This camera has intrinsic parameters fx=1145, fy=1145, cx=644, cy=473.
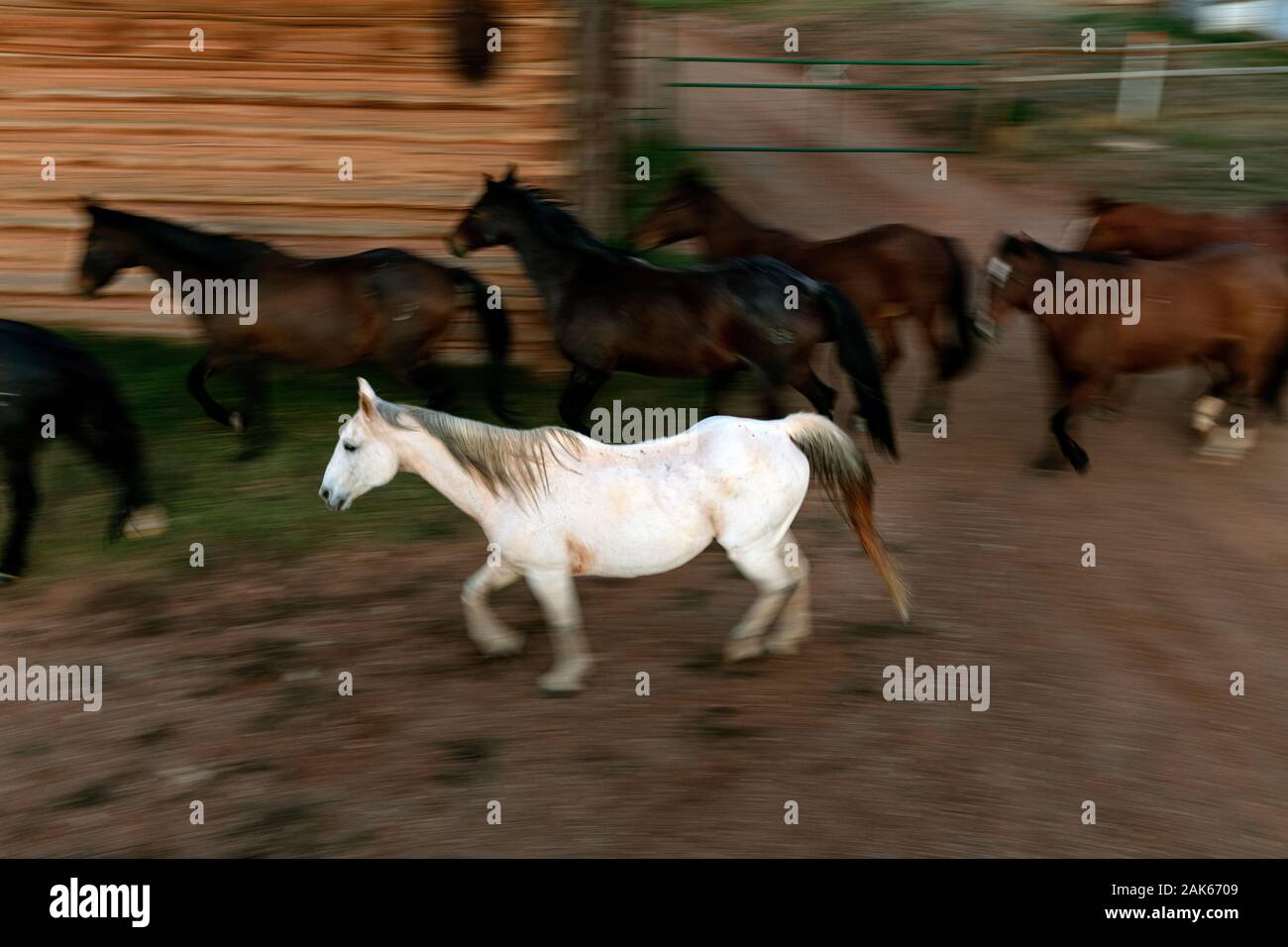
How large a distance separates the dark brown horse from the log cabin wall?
13.3ft

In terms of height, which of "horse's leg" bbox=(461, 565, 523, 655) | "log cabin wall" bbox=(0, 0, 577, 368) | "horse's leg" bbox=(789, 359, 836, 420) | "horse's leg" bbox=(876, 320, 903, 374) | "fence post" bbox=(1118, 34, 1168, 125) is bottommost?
"horse's leg" bbox=(461, 565, 523, 655)

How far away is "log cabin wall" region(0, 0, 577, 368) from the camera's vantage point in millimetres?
8297

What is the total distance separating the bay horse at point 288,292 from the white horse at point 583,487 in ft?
8.29

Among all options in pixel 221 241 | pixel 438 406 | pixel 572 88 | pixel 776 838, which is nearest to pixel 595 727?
pixel 776 838

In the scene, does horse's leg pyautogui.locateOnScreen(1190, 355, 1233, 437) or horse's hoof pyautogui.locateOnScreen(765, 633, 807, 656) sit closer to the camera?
horse's hoof pyautogui.locateOnScreen(765, 633, 807, 656)

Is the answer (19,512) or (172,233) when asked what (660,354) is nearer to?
(172,233)

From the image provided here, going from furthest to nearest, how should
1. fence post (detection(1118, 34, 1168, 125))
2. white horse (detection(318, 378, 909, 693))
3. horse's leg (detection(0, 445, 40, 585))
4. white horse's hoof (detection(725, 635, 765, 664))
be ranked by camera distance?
1. fence post (detection(1118, 34, 1168, 125))
2. horse's leg (detection(0, 445, 40, 585))
3. white horse's hoof (detection(725, 635, 765, 664))
4. white horse (detection(318, 378, 909, 693))

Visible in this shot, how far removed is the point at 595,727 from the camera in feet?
16.8

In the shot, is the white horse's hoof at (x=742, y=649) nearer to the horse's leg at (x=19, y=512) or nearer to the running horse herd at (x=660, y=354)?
the running horse herd at (x=660, y=354)

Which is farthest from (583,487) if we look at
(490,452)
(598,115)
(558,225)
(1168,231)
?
(1168,231)

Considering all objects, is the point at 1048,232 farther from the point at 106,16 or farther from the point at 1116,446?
the point at 106,16

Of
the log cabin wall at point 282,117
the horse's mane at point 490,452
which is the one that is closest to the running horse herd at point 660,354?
the horse's mane at point 490,452

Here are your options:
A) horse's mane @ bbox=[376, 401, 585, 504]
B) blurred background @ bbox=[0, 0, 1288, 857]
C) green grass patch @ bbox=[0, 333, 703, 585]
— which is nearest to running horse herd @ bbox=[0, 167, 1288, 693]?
horse's mane @ bbox=[376, 401, 585, 504]

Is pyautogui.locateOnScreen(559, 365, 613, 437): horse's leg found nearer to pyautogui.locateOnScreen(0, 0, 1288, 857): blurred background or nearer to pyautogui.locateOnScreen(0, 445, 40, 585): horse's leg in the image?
pyautogui.locateOnScreen(0, 0, 1288, 857): blurred background
